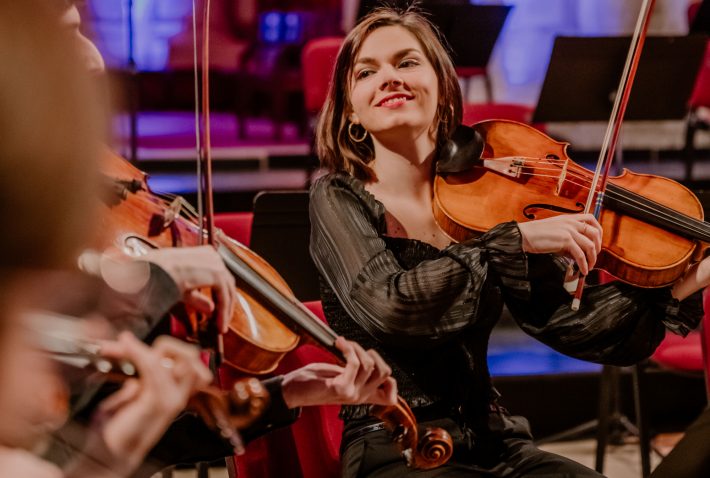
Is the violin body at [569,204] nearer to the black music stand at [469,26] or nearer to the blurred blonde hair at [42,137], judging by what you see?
the blurred blonde hair at [42,137]

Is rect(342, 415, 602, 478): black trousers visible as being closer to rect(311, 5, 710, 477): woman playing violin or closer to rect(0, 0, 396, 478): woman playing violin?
Answer: rect(311, 5, 710, 477): woman playing violin

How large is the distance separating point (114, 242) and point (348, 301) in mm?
517

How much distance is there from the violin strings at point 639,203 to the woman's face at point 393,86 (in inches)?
7.4

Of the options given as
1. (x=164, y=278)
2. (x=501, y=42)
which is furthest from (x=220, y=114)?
(x=164, y=278)

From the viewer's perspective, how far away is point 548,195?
1.72 meters

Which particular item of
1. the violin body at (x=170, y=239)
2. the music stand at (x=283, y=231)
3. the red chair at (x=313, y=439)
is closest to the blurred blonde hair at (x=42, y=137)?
the violin body at (x=170, y=239)

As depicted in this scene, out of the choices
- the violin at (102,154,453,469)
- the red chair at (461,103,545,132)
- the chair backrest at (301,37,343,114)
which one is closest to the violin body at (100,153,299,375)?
the violin at (102,154,453,469)

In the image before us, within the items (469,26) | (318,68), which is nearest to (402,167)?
(469,26)

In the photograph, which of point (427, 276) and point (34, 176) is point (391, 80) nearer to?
point (427, 276)

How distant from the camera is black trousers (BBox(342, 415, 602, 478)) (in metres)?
1.46

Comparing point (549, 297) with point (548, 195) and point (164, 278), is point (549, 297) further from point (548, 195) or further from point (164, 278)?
point (164, 278)

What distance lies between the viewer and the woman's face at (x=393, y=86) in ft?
5.60

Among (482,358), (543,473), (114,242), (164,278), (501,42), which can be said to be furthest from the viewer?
(501,42)

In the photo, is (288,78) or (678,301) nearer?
(678,301)
